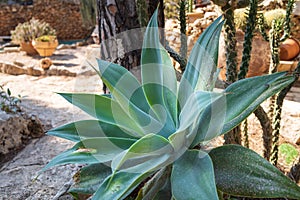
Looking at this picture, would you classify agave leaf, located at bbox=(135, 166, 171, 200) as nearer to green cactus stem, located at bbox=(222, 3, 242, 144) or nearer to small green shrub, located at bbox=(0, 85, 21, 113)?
green cactus stem, located at bbox=(222, 3, 242, 144)

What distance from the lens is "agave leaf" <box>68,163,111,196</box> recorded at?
1.83 ft

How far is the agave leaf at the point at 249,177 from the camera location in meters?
0.44

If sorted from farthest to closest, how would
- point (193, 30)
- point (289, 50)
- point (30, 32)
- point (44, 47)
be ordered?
point (30, 32) < point (44, 47) < point (193, 30) < point (289, 50)

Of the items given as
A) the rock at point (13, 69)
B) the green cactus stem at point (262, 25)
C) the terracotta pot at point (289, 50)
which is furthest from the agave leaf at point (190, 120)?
the rock at point (13, 69)

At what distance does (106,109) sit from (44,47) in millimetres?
5405

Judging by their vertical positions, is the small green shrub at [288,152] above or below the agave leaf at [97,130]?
below

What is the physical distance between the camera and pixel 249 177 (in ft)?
1.49

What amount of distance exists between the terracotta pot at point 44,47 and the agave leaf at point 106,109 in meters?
5.35

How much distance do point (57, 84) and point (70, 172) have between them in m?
3.44

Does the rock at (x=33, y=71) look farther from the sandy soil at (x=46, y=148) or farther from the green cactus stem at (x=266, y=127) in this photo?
the green cactus stem at (x=266, y=127)

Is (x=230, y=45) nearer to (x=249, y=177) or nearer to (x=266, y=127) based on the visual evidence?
(x=266, y=127)

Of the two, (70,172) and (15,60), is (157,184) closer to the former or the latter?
(70,172)

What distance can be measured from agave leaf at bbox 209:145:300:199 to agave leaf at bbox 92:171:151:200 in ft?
0.40

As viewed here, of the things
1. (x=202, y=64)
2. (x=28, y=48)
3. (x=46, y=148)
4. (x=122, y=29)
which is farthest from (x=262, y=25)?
(x=28, y=48)
